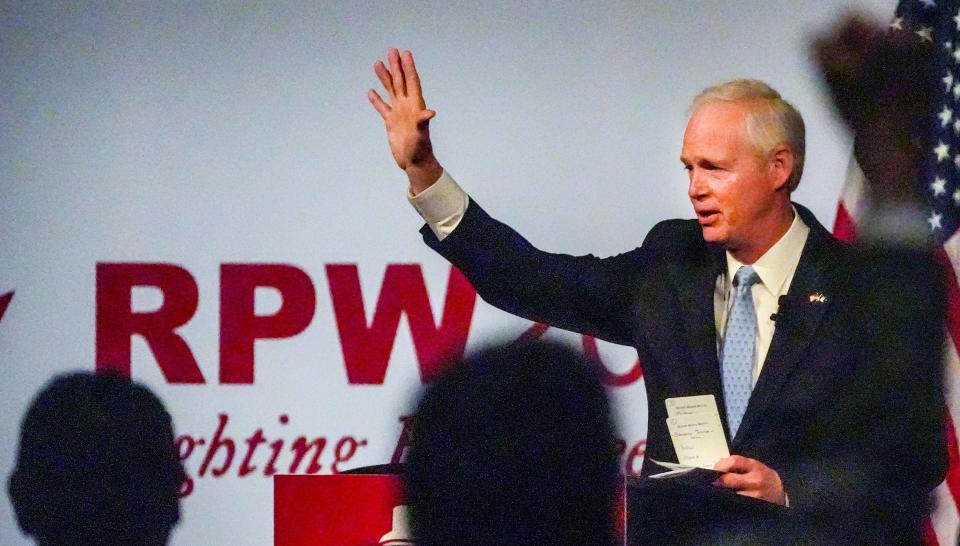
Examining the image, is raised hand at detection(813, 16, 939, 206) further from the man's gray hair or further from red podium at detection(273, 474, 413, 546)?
red podium at detection(273, 474, 413, 546)

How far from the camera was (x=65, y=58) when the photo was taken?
11.1ft

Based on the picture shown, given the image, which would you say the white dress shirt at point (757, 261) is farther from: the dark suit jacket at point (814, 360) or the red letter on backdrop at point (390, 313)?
the red letter on backdrop at point (390, 313)

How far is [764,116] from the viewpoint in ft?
7.98

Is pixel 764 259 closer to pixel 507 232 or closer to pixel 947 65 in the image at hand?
pixel 507 232

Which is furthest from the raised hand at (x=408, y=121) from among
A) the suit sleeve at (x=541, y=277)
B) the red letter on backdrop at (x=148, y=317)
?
the red letter on backdrop at (x=148, y=317)

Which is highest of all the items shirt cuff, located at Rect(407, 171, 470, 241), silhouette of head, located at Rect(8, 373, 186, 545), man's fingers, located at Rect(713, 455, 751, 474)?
shirt cuff, located at Rect(407, 171, 470, 241)

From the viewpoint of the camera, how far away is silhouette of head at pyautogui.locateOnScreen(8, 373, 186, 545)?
11.1 ft

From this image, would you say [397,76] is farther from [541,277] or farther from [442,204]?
[541,277]

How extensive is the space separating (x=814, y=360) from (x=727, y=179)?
1.27 feet

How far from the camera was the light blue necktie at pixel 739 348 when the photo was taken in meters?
2.34

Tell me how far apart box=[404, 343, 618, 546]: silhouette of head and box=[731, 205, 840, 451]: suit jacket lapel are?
1.00 metres

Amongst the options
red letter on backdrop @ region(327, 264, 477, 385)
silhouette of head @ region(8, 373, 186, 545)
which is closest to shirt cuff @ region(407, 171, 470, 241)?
red letter on backdrop @ region(327, 264, 477, 385)

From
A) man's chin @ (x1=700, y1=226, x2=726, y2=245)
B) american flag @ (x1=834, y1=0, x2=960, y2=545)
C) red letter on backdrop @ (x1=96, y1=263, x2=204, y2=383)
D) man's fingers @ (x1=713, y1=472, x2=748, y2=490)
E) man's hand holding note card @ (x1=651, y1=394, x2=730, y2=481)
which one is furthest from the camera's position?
red letter on backdrop @ (x1=96, y1=263, x2=204, y2=383)

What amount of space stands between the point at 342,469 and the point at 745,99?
1553 mm
